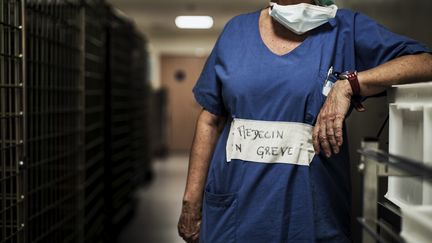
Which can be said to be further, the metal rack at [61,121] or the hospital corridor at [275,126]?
the metal rack at [61,121]

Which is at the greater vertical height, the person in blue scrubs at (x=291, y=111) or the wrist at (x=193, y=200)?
the person in blue scrubs at (x=291, y=111)

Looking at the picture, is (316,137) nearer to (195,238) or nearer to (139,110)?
(195,238)

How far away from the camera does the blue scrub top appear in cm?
136

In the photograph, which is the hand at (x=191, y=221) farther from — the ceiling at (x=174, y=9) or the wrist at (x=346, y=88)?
Answer: the ceiling at (x=174, y=9)

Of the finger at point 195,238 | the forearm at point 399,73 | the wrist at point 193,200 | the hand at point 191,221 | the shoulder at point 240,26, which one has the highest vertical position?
the shoulder at point 240,26

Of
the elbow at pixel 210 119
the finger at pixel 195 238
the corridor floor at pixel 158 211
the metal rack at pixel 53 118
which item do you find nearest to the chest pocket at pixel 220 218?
the finger at pixel 195 238

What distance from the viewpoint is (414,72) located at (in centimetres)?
127

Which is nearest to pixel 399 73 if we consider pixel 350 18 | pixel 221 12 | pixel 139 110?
pixel 350 18

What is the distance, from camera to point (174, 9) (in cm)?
701

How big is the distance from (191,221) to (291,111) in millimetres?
500

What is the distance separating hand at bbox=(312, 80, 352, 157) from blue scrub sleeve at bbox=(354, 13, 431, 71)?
151 millimetres

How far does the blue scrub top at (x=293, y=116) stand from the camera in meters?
1.36

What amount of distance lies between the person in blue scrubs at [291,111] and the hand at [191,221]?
0.10m

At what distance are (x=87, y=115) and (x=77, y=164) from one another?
32 cm
